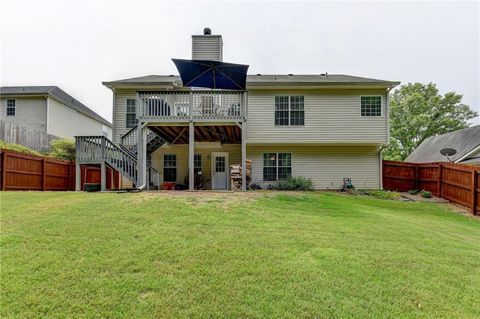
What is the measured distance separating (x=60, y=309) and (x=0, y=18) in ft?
41.6

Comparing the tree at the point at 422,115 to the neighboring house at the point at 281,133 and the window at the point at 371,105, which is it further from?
the neighboring house at the point at 281,133

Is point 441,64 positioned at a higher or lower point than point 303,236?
higher

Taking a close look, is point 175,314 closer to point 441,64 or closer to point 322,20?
point 322,20

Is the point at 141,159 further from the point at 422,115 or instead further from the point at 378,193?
the point at 422,115

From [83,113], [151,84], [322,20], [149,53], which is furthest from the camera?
[83,113]

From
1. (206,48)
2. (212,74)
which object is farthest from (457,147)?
(212,74)

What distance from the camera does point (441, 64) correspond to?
2755 centimetres

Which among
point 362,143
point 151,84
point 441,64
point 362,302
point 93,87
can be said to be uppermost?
point 441,64

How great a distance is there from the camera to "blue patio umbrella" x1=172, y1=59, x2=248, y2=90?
10664 mm

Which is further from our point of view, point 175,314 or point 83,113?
point 83,113

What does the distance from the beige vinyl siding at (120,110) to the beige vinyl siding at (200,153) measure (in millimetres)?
2024

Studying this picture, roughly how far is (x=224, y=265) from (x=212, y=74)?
8524mm

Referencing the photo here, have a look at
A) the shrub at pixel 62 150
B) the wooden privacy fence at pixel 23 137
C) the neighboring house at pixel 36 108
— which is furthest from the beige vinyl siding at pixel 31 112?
the shrub at pixel 62 150

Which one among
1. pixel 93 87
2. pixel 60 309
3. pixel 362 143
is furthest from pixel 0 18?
pixel 93 87
